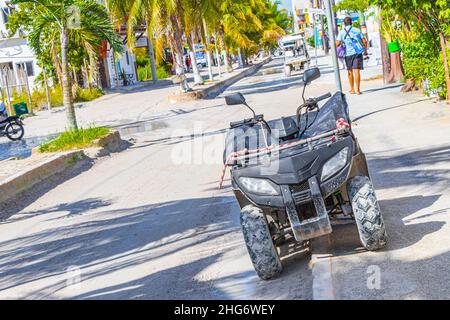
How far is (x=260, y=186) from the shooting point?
635 centimetres

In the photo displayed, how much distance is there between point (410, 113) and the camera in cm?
1512

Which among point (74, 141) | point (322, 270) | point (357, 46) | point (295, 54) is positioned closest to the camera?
point (322, 270)

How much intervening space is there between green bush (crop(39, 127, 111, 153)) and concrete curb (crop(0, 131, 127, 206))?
0.21 meters

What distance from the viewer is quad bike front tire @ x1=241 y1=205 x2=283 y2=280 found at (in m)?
6.30

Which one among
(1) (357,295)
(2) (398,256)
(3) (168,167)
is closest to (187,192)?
(3) (168,167)

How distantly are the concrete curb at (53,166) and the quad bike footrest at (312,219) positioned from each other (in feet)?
23.3

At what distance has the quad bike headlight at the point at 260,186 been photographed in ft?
20.7

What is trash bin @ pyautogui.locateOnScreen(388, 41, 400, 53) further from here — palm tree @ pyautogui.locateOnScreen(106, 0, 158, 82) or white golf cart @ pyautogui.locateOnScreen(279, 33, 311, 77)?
white golf cart @ pyautogui.locateOnScreen(279, 33, 311, 77)

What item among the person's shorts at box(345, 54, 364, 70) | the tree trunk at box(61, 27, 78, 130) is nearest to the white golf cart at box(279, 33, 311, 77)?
the person's shorts at box(345, 54, 364, 70)

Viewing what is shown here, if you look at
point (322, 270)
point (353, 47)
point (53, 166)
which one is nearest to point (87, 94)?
point (353, 47)

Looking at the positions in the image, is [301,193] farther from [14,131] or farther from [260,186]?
[14,131]

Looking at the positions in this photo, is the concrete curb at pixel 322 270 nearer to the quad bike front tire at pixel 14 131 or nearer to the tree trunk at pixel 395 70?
→ the tree trunk at pixel 395 70

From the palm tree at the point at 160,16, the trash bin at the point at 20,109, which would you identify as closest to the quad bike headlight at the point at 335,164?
the palm tree at the point at 160,16

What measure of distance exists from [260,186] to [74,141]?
11736 millimetres
